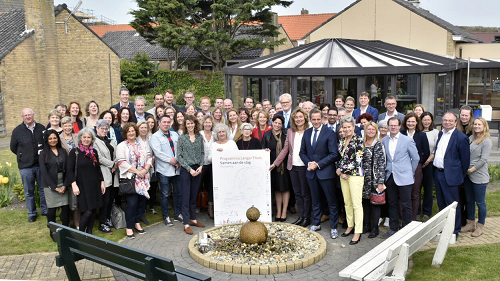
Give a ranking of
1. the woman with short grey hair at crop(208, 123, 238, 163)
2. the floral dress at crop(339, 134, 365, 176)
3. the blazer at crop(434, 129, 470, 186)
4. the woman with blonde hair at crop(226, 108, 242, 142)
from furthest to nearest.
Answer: the woman with blonde hair at crop(226, 108, 242, 142) < the woman with short grey hair at crop(208, 123, 238, 163) < the floral dress at crop(339, 134, 365, 176) < the blazer at crop(434, 129, 470, 186)

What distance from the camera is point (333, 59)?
14.9 metres

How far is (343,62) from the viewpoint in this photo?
1460 cm

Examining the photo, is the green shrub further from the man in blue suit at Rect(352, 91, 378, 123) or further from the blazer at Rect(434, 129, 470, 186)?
the blazer at Rect(434, 129, 470, 186)

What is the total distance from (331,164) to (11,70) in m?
20.2

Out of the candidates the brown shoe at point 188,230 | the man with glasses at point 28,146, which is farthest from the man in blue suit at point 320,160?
the man with glasses at point 28,146

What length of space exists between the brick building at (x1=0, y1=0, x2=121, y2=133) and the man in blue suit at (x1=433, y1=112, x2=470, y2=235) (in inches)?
805

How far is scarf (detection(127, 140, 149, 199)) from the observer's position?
7.00 m

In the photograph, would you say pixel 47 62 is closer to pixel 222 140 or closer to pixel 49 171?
pixel 49 171

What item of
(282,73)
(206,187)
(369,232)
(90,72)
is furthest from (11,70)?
(369,232)

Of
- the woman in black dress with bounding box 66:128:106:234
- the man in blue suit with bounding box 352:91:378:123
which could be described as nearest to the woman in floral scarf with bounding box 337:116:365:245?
the man in blue suit with bounding box 352:91:378:123

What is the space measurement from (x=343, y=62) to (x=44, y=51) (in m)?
16.5

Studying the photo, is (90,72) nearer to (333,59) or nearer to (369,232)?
(333,59)

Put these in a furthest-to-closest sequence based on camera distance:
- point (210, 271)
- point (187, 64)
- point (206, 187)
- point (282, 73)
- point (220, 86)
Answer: point (187, 64) → point (220, 86) → point (282, 73) → point (206, 187) → point (210, 271)

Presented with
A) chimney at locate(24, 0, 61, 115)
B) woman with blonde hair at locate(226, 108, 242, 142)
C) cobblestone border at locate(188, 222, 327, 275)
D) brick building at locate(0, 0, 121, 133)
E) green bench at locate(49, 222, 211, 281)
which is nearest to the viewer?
green bench at locate(49, 222, 211, 281)
